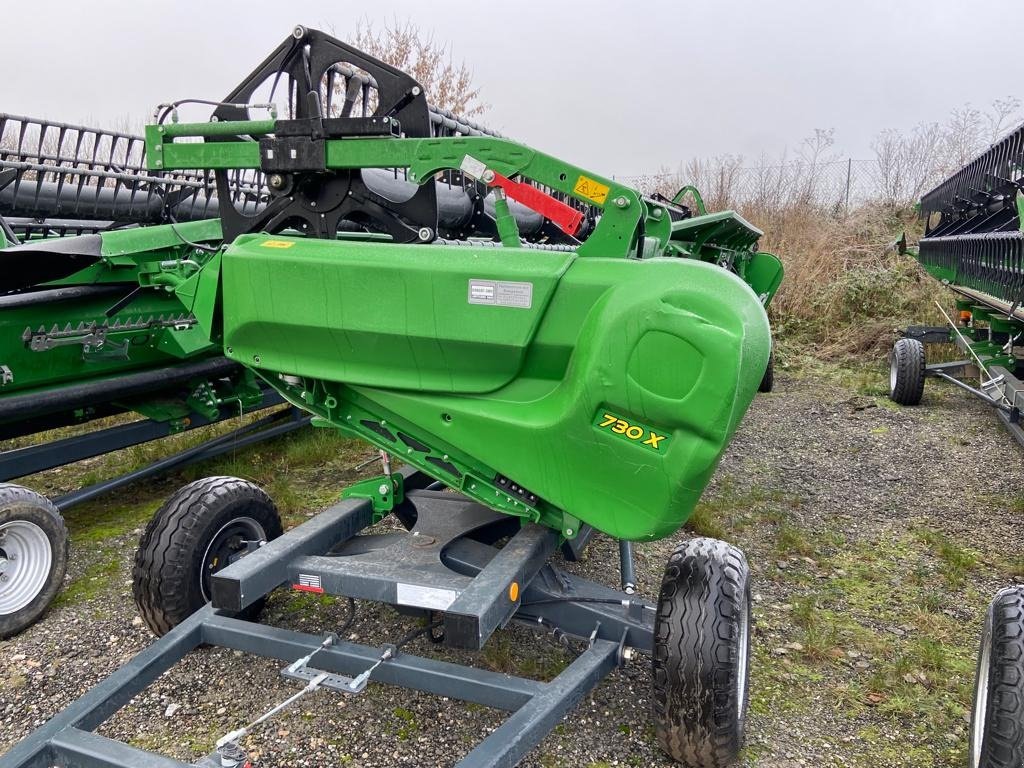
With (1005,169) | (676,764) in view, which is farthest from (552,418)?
(1005,169)

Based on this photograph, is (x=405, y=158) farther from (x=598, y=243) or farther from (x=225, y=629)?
(x=225, y=629)

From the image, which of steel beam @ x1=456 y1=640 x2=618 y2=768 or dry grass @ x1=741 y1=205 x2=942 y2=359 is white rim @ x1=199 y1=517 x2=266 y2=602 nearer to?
steel beam @ x1=456 y1=640 x2=618 y2=768

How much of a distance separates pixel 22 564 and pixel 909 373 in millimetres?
7012

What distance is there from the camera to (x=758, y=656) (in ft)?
10.8

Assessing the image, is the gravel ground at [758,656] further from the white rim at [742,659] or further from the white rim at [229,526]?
the white rim at [229,526]

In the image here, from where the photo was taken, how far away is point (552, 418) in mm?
2541

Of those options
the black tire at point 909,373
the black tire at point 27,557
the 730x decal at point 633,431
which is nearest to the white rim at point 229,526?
the black tire at point 27,557

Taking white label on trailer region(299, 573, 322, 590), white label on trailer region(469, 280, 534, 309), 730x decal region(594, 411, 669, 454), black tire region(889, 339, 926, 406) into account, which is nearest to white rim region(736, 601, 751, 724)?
730x decal region(594, 411, 669, 454)

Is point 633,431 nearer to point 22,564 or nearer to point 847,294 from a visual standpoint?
point 22,564

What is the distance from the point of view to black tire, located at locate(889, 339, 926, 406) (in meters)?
7.48

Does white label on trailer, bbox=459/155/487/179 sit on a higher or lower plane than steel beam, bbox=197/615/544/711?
higher

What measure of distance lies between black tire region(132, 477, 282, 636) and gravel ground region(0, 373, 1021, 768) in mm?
288

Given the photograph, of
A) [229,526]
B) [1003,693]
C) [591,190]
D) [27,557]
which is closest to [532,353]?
[591,190]

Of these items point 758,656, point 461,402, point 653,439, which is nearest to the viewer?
point 653,439
